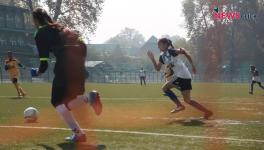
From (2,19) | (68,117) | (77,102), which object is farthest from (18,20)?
(68,117)

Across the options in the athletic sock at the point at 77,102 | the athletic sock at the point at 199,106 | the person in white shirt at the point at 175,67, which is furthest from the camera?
the person in white shirt at the point at 175,67

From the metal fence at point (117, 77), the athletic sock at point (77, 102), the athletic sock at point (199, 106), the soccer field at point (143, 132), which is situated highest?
the athletic sock at point (77, 102)

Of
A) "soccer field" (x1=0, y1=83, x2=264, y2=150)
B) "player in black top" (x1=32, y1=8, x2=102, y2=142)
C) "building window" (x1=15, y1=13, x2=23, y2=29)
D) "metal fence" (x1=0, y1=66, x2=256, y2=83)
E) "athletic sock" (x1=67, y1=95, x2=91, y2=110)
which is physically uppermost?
"building window" (x1=15, y1=13, x2=23, y2=29)

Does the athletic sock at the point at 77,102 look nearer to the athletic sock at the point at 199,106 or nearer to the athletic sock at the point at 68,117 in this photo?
the athletic sock at the point at 68,117

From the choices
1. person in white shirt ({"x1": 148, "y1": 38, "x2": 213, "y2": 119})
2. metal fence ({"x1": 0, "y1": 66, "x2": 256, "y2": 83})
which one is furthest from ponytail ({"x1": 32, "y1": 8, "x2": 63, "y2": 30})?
metal fence ({"x1": 0, "y1": 66, "x2": 256, "y2": 83})

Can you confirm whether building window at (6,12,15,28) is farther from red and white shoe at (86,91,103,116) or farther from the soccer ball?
red and white shoe at (86,91,103,116)

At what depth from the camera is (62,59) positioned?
21.7 feet

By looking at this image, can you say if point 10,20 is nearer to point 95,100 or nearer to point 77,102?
point 95,100

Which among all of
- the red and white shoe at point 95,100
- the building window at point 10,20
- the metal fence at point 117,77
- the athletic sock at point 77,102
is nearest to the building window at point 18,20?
the building window at point 10,20

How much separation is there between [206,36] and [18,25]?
3031 cm

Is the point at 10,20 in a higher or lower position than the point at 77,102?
higher

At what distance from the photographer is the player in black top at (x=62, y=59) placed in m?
6.53

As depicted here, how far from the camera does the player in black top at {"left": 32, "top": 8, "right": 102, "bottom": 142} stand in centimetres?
653

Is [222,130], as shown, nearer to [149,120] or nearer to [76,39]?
[149,120]
